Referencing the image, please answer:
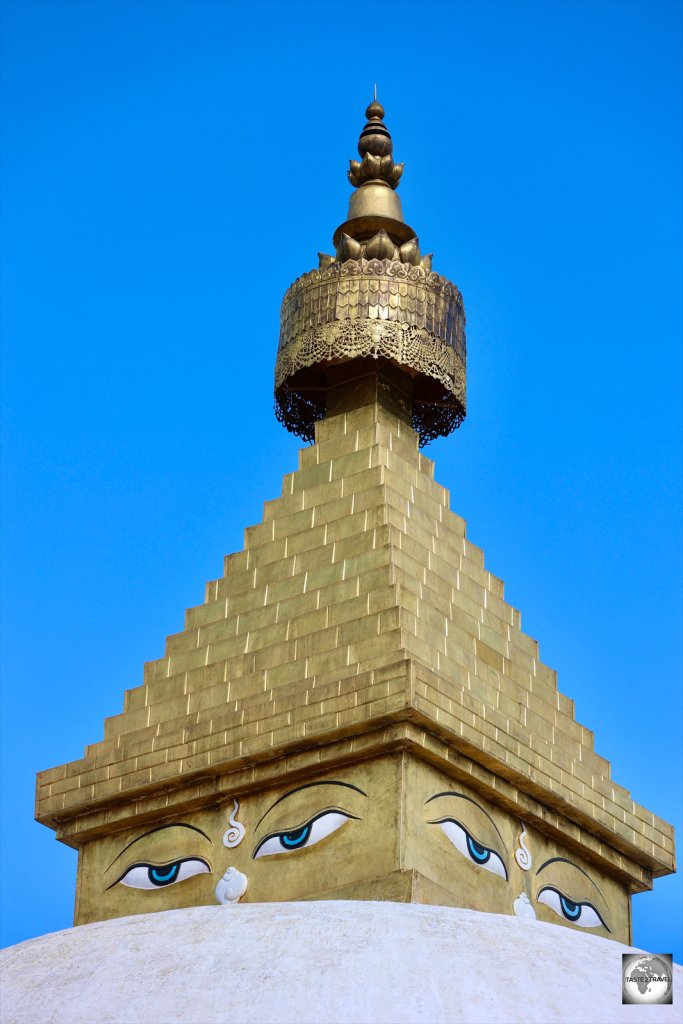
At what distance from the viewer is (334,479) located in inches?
878

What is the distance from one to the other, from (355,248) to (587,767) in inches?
281

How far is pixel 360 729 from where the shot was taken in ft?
63.4

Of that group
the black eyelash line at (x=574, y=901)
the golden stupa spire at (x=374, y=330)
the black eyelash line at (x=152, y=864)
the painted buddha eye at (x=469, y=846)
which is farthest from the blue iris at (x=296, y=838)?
the golden stupa spire at (x=374, y=330)

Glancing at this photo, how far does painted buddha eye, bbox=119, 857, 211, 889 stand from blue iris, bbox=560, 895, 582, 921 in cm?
379

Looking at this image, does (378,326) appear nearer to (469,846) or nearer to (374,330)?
(374,330)

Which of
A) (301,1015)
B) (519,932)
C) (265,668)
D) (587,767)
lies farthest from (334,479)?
(301,1015)

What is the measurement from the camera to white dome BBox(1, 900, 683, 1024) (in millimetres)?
13883

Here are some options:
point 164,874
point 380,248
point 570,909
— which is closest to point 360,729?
point 164,874

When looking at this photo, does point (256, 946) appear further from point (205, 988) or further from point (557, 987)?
point (557, 987)

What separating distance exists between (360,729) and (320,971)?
5135 mm

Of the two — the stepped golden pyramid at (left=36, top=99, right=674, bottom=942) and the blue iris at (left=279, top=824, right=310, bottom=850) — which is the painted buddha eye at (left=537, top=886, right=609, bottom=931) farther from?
the blue iris at (left=279, top=824, right=310, bottom=850)

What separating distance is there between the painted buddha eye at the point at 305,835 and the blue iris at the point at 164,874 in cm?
110

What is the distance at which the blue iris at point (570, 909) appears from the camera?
20.7 meters

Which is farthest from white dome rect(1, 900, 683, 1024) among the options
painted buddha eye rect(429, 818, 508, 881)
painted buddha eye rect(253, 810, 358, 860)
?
painted buddha eye rect(429, 818, 508, 881)
